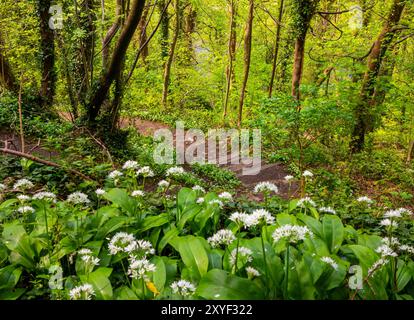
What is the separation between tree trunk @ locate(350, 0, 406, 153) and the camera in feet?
30.7

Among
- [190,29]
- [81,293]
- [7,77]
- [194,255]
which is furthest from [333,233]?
[190,29]

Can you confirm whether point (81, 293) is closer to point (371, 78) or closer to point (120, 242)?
point (120, 242)

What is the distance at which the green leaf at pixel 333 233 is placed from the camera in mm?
2256

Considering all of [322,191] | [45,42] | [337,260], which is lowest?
[322,191]

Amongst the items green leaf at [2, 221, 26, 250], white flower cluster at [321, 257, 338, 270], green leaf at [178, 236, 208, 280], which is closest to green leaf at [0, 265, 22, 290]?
green leaf at [2, 221, 26, 250]

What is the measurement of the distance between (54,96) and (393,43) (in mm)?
10240

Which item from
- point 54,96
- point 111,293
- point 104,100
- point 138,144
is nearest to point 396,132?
point 138,144

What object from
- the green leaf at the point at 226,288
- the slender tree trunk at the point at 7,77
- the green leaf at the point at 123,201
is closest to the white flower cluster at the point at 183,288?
the green leaf at the point at 226,288

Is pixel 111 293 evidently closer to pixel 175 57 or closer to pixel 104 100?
pixel 104 100

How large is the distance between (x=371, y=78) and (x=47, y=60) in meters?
9.77

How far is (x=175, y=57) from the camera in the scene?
60.5 feet

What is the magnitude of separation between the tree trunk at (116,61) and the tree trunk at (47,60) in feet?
9.88

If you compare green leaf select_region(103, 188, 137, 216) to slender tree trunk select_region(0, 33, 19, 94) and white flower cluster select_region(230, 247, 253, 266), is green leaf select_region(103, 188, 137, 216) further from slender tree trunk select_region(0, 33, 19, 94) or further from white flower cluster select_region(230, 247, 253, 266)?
slender tree trunk select_region(0, 33, 19, 94)

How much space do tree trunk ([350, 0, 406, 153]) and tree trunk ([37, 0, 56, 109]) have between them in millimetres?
9278
